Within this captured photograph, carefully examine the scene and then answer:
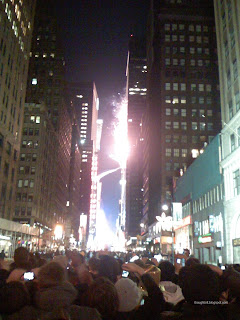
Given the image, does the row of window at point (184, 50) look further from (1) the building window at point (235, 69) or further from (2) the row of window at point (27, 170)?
(1) the building window at point (235, 69)

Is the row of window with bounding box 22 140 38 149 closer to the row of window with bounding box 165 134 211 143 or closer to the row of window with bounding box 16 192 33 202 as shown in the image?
the row of window with bounding box 16 192 33 202

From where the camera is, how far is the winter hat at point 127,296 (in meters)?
4.59

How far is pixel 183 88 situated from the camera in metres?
103

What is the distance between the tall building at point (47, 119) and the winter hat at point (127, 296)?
84157 mm

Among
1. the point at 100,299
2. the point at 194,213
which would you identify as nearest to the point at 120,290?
the point at 100,299

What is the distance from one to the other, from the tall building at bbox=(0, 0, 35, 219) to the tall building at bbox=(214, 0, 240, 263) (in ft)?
120

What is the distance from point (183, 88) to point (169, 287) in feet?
332

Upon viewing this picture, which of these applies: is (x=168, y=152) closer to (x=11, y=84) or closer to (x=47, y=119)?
(x=47, y=119)

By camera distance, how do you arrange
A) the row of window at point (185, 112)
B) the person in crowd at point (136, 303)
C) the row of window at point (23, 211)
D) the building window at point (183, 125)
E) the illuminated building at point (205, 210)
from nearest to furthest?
the person in crowd at point (136, 303) → the illuminated building at point (205, 210) → the row of window at point (23, 211) → the building window at point (183, 125) → the row of window at point (185, 112)

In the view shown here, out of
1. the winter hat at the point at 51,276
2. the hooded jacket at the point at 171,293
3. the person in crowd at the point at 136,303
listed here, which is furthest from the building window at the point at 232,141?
the winter hat at the point at 51,276

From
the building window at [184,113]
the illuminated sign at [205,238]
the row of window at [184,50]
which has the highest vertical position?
the row of window at [184,50]

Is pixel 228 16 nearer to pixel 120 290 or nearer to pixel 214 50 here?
pixel 120 290

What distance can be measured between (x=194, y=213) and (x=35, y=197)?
45.4 metres

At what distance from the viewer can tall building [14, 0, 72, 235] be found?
88500 mm
